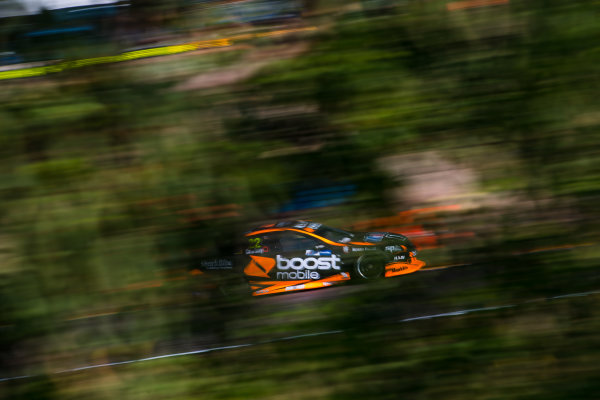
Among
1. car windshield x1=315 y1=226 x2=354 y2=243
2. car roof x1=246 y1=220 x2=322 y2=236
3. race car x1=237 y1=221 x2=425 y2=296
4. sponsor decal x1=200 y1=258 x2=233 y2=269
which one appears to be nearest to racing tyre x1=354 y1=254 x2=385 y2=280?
race car x1=237 y1=221 x2=425 y2=296

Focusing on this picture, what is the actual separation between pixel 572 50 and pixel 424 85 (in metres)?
0.49

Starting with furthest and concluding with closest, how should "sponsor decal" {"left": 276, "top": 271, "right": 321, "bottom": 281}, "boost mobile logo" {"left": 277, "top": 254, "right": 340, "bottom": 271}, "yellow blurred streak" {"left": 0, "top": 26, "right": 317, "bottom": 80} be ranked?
"boost mobile logo" {"left": 277, "top": 254, "right": 340, "bottom": 271}, "sponsor decal" {"left": 276, "top": 271, "right": 321, "bottom": 281}, "yellow blurred streak" {"left": 0, "top": 26, "right": 317, "bottom": 80}

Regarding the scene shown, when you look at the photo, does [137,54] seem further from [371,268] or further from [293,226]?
[371,268]

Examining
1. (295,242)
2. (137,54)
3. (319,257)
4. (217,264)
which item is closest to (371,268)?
(319,257)

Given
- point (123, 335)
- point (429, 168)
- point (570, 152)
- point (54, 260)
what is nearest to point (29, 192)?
point (54, 260)

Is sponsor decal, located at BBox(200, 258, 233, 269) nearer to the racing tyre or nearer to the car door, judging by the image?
the car door

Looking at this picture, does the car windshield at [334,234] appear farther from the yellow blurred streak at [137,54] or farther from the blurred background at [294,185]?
the yellow blurred streak at [137,54]

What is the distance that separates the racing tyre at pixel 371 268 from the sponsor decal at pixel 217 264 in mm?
439

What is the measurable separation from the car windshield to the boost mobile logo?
70 mm

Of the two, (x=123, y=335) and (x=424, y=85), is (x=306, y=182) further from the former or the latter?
(x=123, y=335)

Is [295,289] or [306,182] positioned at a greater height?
[306,182]

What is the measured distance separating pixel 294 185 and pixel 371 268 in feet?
1.30

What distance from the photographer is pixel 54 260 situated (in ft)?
5.01

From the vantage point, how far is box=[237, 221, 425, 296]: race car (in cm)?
160
